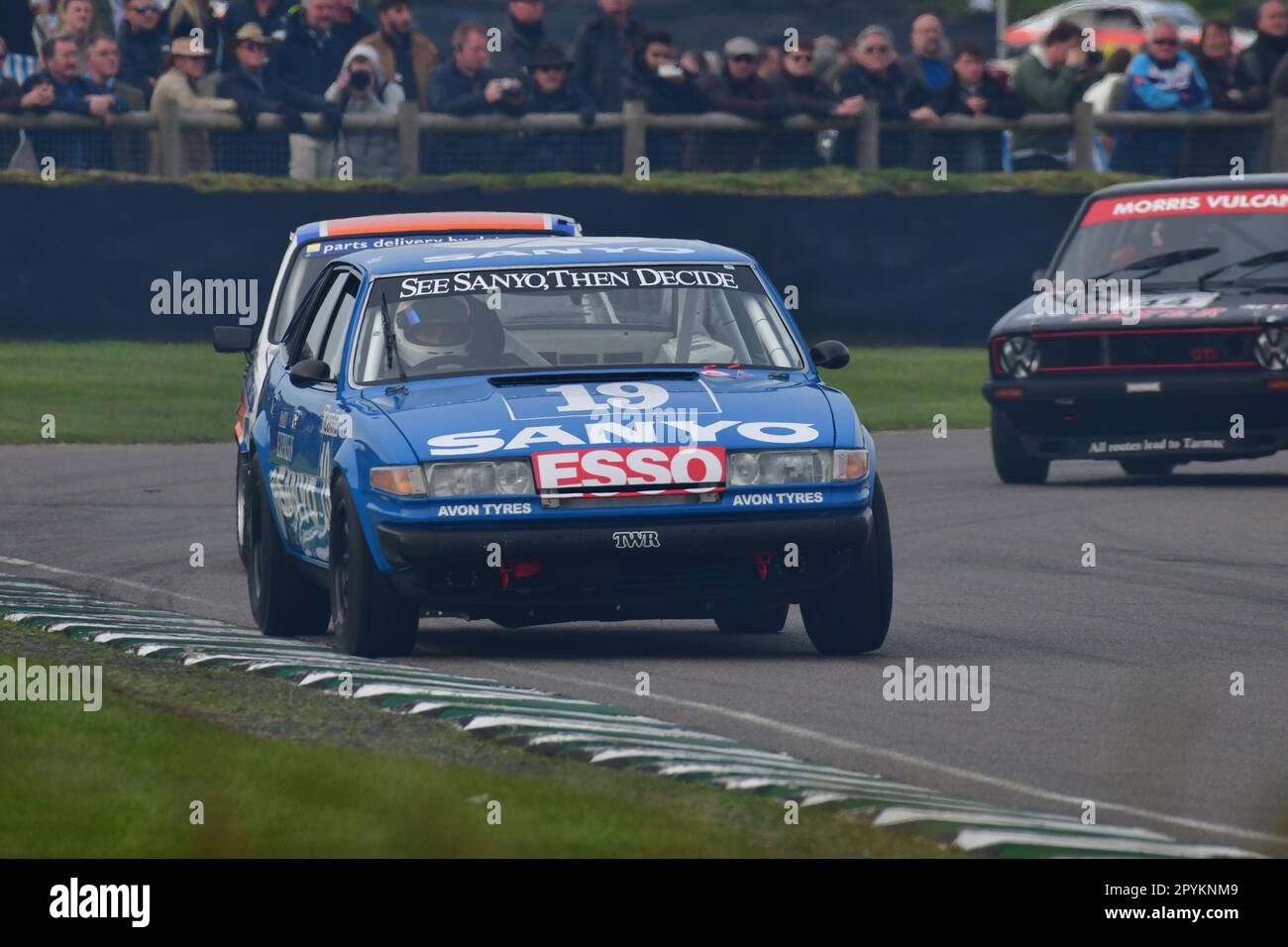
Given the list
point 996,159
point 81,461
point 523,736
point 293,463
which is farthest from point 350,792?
point 996,159

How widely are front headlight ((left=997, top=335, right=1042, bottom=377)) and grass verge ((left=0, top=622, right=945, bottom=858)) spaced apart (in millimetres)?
8812

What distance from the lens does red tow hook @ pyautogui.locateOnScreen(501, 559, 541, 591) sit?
29.9 feet

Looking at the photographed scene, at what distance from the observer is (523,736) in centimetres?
754

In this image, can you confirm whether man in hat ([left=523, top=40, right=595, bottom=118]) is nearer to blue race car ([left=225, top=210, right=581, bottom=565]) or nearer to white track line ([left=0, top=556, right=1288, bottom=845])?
blue race car ([left=225, top=210, right=581, bottom=565])

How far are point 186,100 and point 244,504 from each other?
12.3 m

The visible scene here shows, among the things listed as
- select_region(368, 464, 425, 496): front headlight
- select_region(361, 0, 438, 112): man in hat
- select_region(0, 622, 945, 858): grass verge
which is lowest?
select_region(0, 622, 945, 858): grass verge

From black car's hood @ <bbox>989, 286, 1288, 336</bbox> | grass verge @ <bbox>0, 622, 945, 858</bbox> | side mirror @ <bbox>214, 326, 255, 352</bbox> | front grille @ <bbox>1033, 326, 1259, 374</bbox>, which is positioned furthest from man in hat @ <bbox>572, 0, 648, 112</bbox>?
grass verge @ <bbox>0, 622, 945, 858</bbox>

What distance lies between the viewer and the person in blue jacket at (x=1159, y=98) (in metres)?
25.3

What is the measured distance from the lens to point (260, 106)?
2314 centimetres

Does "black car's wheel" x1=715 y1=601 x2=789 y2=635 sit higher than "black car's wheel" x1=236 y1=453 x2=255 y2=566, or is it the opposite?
"black car's wheel" x1=236 y1=453 x2=255 y2=566

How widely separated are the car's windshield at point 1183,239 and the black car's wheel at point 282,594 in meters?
7.57

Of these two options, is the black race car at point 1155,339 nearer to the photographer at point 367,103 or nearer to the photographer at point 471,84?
the photographer at point 471,84

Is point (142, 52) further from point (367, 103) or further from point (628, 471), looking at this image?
point (628, 471)
